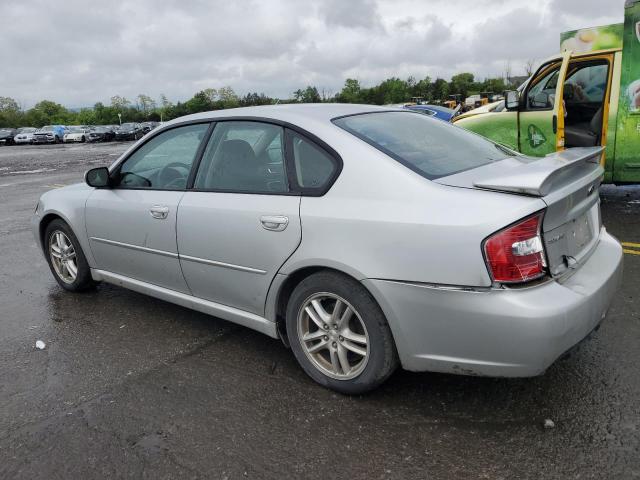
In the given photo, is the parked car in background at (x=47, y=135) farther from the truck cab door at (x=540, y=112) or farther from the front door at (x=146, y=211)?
the front door at (x=146, y=211)

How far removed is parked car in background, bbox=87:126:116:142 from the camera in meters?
44.0

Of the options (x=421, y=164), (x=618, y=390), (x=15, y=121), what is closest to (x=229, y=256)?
(x=421, y=164)

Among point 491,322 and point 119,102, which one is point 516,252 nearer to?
point 491,322

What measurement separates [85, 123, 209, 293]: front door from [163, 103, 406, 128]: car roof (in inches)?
7.4

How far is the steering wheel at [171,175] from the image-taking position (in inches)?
146

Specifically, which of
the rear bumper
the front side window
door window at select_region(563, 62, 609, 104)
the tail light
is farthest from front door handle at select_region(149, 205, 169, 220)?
door window at select_region(563, 62, 609, 104)

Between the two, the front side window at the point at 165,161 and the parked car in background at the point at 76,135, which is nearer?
the front side window at the point at 165,161

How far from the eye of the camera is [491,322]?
7.76 feet

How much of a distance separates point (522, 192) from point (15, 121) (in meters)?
79.9

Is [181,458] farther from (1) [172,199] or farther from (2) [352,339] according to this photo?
(1) [172,199]

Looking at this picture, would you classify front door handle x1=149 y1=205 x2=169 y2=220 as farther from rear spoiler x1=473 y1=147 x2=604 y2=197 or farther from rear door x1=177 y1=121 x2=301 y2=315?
rear spoiler x1=473 y1=147 x2=604 y2=197

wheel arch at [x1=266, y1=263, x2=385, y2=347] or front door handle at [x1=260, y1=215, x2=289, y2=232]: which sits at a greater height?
front door handle at [x1=260, y1=215, x2=289, y2=232]

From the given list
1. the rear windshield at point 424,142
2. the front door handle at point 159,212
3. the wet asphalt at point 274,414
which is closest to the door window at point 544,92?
the wet asphalt at point 274,414

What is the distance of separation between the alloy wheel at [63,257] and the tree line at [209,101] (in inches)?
1485
